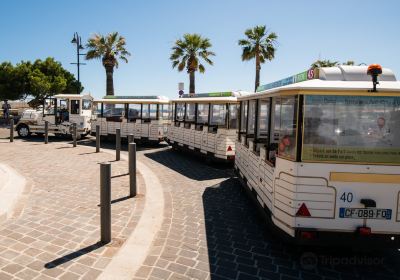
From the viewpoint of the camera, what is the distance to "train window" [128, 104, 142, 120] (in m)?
16.4

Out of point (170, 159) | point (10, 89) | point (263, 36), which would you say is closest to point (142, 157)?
point (170, 159)

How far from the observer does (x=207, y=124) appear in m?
12.1

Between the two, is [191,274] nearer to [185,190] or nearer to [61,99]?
[185,190]

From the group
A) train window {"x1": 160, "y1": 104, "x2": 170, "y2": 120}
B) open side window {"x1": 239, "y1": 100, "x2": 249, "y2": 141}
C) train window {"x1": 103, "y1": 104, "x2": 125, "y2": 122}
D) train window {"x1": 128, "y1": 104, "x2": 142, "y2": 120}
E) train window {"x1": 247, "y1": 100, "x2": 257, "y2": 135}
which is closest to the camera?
train window {"x1": 247, "y1": 100, "x2": 257, "y2": 135}

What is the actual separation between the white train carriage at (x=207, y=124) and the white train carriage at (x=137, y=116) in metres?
1.31

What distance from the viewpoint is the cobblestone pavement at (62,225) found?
13.6 ft

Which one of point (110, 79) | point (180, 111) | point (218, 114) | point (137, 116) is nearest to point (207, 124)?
point (218, 114)

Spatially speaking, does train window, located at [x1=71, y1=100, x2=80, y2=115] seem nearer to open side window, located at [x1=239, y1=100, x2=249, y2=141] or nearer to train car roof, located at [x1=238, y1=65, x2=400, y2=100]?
open side window, located at [x1=239, y1=100, x2=249, y2=141]

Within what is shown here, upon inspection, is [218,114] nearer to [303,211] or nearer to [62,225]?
[62,225]

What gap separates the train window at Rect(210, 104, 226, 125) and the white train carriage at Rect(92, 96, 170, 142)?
4.84 metres

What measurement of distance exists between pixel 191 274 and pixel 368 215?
2.42m

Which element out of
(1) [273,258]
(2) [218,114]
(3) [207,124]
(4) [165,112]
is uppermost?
(4) [165,112]

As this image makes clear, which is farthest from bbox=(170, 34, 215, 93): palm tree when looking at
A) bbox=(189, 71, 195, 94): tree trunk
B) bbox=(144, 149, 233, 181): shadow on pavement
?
bbox=(144, 149, 233, 181): shadow on pavement

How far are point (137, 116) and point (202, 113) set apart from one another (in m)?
5.08
